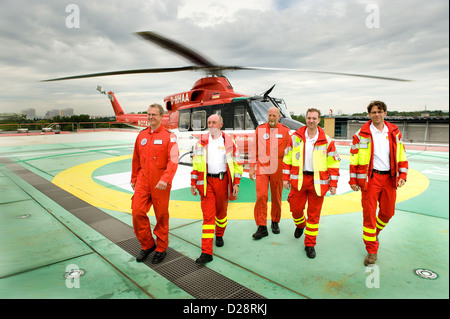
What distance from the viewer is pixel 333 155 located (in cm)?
330

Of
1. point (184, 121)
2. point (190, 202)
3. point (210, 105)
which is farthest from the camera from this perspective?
point (184, 121)

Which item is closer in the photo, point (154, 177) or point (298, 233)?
point (154, 177)

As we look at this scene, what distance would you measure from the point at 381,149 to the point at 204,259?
248cm

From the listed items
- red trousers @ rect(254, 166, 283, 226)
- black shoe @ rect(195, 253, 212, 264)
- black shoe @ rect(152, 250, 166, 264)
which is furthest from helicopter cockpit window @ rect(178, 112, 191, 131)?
black shoe @ rect(195, 253, 212, 264)

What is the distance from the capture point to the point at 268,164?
3.98m

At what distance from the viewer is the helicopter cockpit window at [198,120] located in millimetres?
8633

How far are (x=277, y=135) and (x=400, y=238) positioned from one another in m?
2.24

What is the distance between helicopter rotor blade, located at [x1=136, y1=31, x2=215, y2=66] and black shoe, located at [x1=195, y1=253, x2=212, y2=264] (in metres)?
4.90

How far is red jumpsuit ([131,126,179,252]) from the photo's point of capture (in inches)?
128

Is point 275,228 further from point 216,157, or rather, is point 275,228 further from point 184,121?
point 184,121

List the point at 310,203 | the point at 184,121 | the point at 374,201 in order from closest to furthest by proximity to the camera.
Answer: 1. the point at 374,201
2. the point at 310,203
3. the point at 184,121

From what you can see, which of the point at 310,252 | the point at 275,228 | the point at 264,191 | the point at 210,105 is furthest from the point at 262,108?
the point at 310,252

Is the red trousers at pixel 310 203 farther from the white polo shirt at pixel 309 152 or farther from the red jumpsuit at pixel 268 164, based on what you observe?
Answer: the red jumpsuit at pixel 268 164
